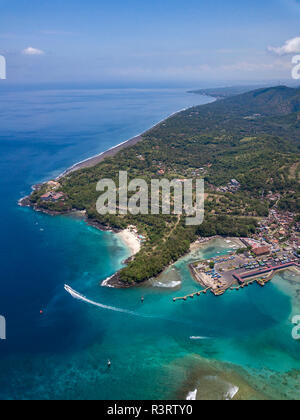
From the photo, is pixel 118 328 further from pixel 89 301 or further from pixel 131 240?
pixel 131 240

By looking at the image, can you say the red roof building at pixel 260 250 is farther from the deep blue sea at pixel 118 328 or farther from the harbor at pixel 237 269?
the deep blue sea at pixel 118 328

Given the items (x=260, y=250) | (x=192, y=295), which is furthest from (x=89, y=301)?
(x=260, y=250)

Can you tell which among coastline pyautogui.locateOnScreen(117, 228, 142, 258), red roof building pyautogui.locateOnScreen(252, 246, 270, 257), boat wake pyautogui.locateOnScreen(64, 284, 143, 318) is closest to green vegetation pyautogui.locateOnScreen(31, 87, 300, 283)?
coastline pyautogui.locateOnScreen(117, 228, 142, 258)

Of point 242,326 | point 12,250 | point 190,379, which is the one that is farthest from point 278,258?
point 12,250

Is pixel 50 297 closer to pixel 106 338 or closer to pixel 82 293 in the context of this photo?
pixel 82 293

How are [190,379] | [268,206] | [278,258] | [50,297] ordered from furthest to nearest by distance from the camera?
[268,206] < [278,258] < [50,297] < [190,379]
